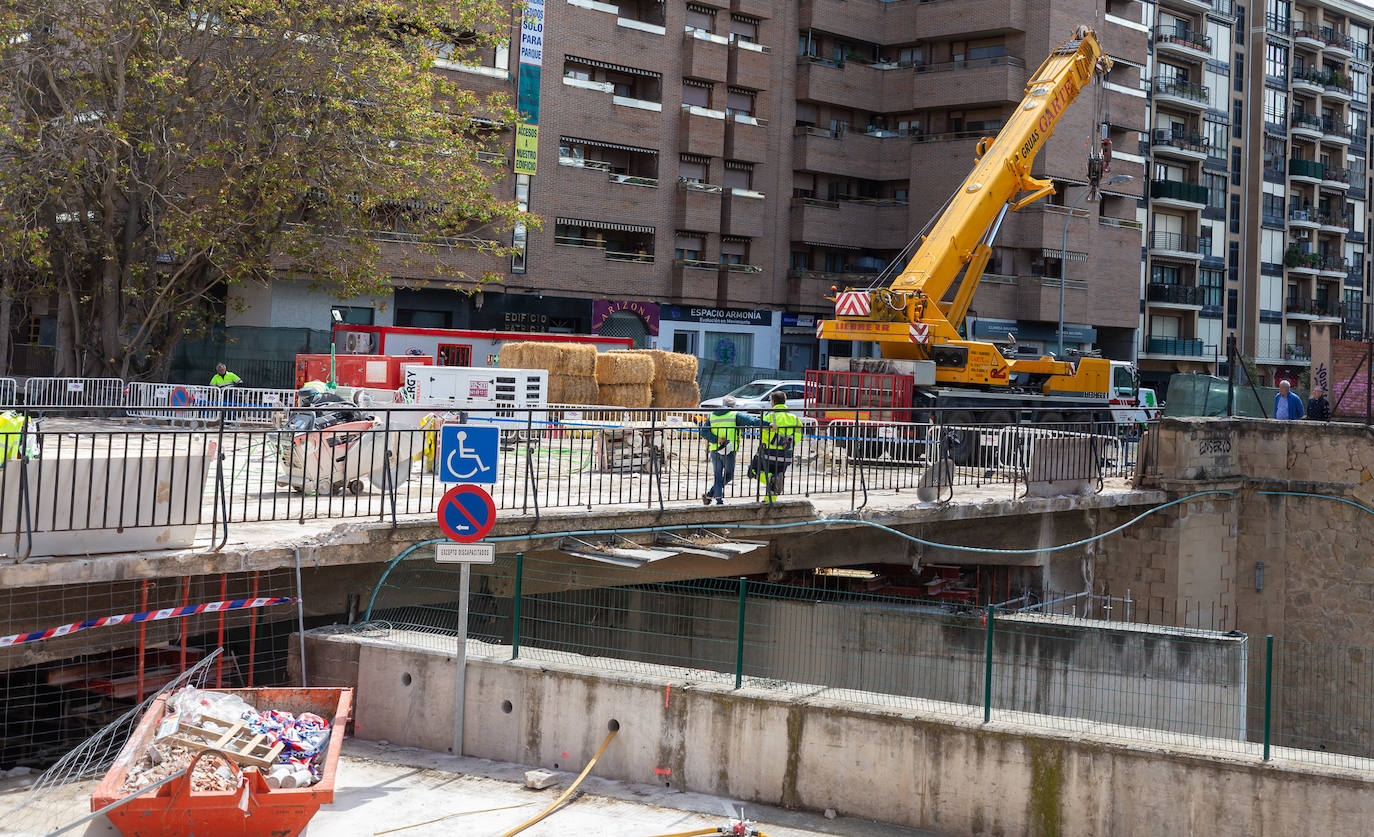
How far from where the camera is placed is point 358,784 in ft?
33.0

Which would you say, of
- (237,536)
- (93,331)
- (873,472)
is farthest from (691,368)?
(237,536)

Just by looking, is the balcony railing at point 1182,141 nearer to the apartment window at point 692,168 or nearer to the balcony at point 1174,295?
the balcony at point 1174,295

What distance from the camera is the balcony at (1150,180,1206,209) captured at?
64125 mm

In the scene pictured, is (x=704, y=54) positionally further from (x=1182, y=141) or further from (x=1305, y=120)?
(x=1305, y=120)

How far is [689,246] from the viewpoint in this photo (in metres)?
50.1

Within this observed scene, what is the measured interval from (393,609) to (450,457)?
281cm

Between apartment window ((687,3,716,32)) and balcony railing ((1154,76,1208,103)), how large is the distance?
27.0m

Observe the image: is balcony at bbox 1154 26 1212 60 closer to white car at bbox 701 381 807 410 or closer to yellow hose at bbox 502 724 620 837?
white car at bbox 701 381 807 410

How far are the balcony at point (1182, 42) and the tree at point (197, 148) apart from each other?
44.5 meters

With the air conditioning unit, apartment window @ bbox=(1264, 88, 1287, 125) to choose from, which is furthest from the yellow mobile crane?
apartment window @ bbox=(1264, 88, 1287, 125)

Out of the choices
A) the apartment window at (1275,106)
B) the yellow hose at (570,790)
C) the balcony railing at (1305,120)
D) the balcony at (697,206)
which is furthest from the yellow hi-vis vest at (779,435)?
the balcony railing at (1305,120)

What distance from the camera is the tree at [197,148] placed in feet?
87.5

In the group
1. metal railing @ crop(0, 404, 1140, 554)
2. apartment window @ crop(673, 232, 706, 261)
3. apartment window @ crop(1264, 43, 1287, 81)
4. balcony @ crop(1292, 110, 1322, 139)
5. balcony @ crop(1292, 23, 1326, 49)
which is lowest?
metal railing @ crop(0, 404, 1140, 554)

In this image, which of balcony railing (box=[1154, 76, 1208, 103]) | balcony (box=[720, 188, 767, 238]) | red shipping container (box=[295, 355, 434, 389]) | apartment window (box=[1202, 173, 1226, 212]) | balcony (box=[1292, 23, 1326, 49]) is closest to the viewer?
red shipping container (box=[295, 355, 434, 389])
